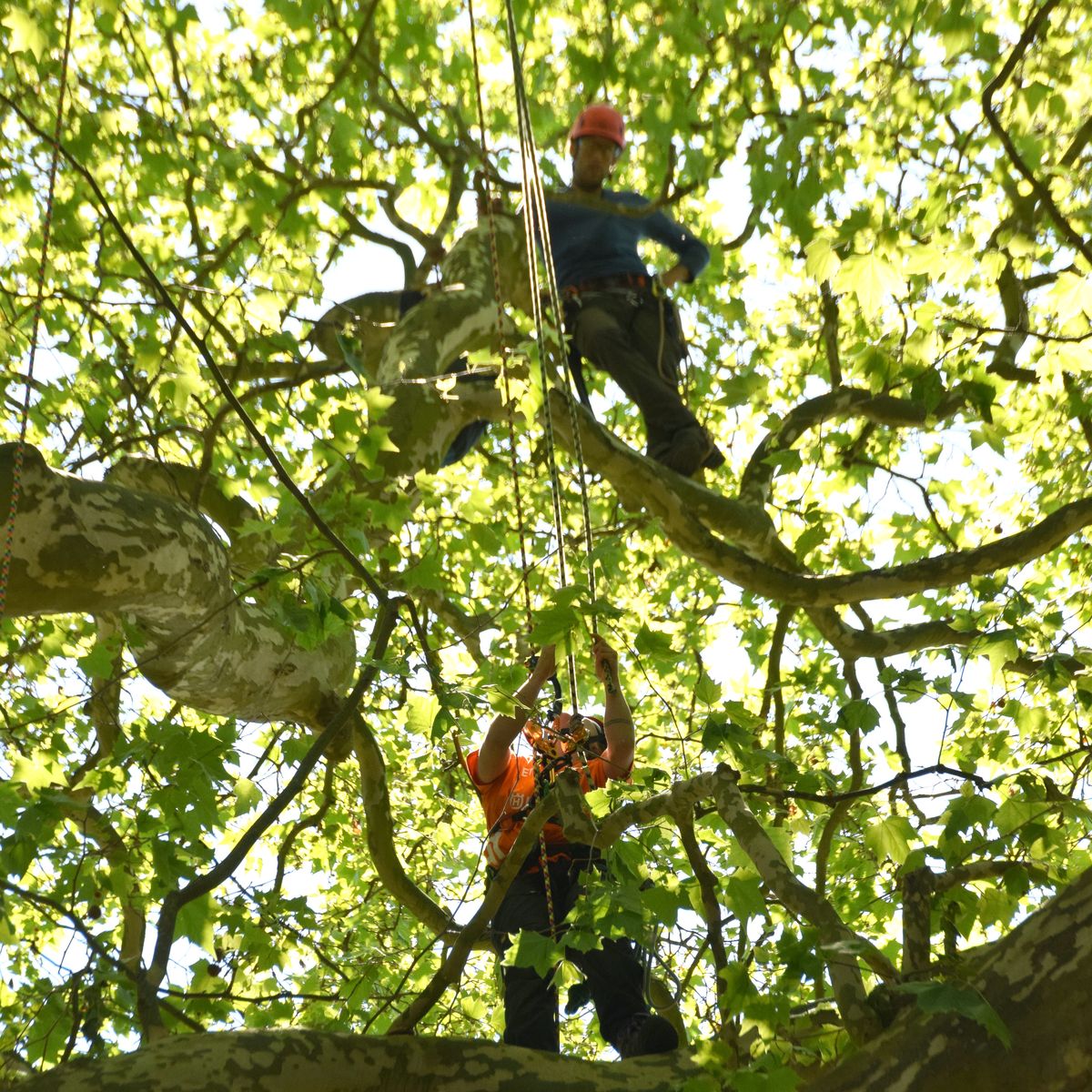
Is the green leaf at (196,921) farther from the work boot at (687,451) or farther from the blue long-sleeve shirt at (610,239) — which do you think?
the blue long-sleeve shirt at (610,239)

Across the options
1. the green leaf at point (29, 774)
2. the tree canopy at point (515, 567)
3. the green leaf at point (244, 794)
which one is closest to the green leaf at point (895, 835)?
the tree canopy at point (515, 567)

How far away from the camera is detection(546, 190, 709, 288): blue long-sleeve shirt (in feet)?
17.2

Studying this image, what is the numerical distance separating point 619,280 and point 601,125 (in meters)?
0.68

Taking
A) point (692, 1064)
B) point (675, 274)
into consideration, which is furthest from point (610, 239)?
point (692, 1064)

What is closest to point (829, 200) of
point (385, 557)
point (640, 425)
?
point (385, 557)

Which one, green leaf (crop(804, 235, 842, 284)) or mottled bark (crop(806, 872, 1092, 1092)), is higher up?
green leaf (crop(804, 235, 842, 284))

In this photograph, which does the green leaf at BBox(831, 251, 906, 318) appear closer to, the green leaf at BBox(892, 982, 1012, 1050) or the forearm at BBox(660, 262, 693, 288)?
the green leaf at BBox(892, 982, 1012, 1050)

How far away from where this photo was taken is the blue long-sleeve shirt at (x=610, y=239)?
17.2 ft

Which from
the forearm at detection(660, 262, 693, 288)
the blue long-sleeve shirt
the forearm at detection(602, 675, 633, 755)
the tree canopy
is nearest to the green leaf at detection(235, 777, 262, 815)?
the tree canopy

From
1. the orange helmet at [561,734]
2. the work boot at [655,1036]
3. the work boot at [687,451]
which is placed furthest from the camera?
the work boot at [687,451]

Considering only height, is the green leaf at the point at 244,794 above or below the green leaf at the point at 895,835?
above

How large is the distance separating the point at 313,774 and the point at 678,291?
351 centimetres

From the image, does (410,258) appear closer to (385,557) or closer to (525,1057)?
(385,557)

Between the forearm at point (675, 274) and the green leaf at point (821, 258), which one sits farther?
the forearm at point (675, 274)
